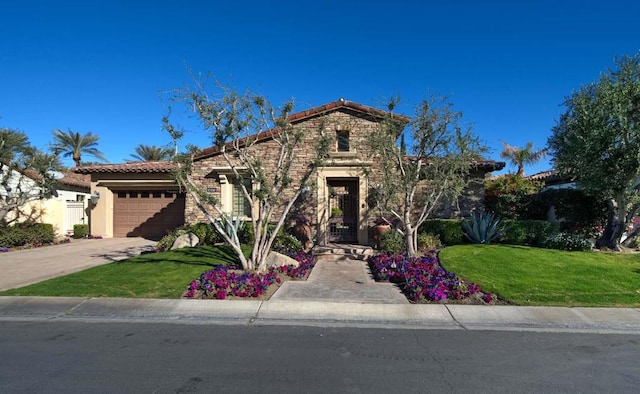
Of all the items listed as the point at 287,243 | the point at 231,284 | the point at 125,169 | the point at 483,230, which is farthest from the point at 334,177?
the point at 125,169

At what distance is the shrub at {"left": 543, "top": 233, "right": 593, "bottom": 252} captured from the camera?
11.0 meters

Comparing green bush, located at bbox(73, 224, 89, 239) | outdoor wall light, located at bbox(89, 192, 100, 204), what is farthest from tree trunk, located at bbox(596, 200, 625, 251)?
green bush, located at bbox(73, 224, 89, 239)

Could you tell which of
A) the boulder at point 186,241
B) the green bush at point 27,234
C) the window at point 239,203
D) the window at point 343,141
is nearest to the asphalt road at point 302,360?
the boulder at point 186,241

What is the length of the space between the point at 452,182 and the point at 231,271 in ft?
20.8

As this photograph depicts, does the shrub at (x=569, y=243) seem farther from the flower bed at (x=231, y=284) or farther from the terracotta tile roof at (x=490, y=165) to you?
the flower bed at (x=231, y=284)

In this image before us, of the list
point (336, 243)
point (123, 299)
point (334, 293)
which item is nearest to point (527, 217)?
point (336, 243)

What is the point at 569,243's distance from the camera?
11.0m

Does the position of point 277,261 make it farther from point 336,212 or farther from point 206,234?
point 336,212

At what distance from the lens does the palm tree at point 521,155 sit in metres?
28.1

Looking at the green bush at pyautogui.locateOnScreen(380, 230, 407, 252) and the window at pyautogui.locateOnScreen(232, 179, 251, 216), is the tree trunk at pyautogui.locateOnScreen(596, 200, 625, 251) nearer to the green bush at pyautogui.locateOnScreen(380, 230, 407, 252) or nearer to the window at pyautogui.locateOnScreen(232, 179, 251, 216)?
the green bush at pyautogui.locateOnScreen(380, 230, 407, 252)

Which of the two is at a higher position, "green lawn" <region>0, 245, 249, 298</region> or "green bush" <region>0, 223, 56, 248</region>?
"green bush" <region>0, 223, 56, 248</region>

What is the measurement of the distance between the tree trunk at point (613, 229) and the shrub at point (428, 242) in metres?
4.90

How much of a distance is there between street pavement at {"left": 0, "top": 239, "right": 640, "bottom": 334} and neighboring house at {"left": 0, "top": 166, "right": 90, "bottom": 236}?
1141cm

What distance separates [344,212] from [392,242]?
343 centimetres
